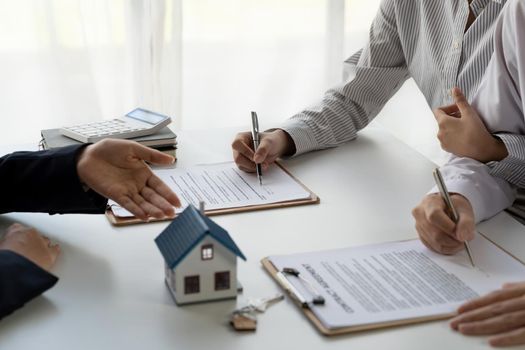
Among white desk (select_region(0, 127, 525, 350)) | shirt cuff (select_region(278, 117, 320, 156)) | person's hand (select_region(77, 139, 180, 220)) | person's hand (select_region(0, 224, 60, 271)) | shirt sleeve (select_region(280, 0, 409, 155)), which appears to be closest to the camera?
white desk (select_region(0, 127, 525, 350))

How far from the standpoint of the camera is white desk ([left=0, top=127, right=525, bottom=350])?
39.8 inches

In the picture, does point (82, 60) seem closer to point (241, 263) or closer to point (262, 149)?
point (262, 149)

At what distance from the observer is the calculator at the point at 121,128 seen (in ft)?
5.30

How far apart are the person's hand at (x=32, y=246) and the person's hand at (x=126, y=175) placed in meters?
0.13

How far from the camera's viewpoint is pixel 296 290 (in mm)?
1115

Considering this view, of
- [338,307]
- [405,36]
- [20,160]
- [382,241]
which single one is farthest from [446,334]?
[405,36]

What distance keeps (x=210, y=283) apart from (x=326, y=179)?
21.4 inches

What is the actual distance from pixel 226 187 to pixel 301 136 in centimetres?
26

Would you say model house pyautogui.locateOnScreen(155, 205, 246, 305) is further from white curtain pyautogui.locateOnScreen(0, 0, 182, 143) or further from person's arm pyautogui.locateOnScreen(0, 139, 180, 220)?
white curtain pyautogui.locateOnScreen(0, 0, 182, 143)

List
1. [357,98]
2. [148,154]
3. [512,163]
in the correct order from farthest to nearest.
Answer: [357,98] → [512,163] → [148,154]

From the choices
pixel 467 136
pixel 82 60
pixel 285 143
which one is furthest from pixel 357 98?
pixel 82 60

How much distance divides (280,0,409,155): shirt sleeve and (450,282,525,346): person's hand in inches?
29.1

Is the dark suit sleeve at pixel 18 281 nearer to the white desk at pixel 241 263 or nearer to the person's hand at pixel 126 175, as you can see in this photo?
the white desk at pixel 241 263

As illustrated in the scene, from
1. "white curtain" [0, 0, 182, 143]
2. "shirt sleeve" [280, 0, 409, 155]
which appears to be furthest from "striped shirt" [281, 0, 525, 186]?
"white curtain" [0, 0, 182, 143]
